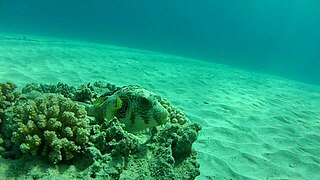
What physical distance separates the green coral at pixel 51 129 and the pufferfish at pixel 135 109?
0.37 meters

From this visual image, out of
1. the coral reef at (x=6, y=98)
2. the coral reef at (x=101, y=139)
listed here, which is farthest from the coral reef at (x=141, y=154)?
the coral reef at (x=6, y=98)

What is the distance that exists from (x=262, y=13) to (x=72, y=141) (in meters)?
177

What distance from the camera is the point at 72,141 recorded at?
2.83 metres

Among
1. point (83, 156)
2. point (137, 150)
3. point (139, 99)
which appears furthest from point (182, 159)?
Answer: point (83, 156)

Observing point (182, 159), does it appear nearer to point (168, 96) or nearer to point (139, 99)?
point (139, 99)

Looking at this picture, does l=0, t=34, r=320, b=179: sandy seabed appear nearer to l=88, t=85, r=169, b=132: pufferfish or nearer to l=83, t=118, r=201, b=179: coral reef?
l=83, t=118, r=201, b=179: coral reef

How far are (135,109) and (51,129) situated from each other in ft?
3.13

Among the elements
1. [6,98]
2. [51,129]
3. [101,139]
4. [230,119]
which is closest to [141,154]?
[101,139]

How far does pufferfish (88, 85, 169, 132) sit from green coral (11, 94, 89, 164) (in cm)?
37

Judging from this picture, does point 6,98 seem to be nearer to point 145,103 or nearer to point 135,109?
point 135,109

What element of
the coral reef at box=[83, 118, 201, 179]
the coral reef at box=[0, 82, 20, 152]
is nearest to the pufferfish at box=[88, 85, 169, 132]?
the coral reef at box=[83, 118, 201, 179]

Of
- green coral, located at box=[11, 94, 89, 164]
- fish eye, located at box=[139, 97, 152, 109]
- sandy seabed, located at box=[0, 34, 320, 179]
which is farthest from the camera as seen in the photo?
sandy seabed, located at box=[0, 34, 320, 179]

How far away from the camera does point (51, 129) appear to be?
2.86 meters

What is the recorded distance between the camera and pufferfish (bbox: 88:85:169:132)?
3256 mm
